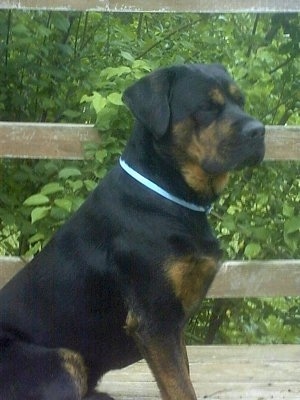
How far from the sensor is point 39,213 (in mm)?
4047

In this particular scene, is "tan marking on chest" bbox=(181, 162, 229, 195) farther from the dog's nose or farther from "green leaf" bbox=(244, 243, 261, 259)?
"green leaf" bbox=(244, 243, 261, 259)

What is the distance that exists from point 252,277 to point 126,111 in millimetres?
949

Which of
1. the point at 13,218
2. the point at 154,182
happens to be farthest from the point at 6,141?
the point at 154,182

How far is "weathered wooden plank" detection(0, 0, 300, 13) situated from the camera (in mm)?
4012

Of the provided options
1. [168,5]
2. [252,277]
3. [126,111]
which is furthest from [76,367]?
[168,5]

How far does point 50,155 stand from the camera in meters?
4.08

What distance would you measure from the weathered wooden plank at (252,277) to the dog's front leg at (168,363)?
1030mm

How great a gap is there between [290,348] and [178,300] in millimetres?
1197

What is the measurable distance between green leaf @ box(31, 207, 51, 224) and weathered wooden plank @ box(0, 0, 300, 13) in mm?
893

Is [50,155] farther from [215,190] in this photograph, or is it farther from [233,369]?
[233,369]

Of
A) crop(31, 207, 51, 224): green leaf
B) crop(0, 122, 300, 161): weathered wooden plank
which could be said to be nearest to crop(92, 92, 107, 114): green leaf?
crop(0, 122, 300, 161): weathered wooden plank

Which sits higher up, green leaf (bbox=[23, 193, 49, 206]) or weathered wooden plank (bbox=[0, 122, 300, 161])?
weathered wooden plank (bbox=[0, 122, 300, 161])

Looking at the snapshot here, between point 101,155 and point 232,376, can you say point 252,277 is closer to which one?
point 232,376

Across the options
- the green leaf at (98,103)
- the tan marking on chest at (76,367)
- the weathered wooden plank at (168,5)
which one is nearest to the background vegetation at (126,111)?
the green leaf at (98,103)
